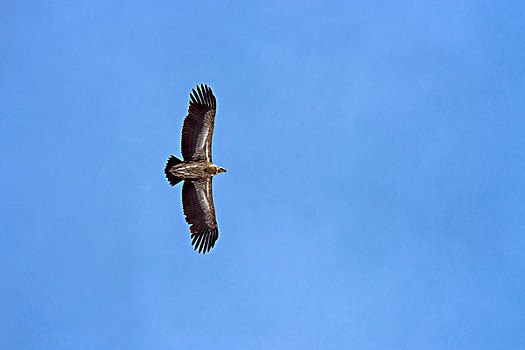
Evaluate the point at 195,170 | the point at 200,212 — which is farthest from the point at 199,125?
the point at 200,212

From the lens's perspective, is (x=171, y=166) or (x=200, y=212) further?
(x=200, y=212)

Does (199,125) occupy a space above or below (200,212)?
above

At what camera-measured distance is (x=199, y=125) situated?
23.5m

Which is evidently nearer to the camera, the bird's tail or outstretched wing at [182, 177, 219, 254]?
the bird's tail

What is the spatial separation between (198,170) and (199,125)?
2.22 meters

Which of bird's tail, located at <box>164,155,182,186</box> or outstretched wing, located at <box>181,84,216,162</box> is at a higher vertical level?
outstretched wing, located at <box>181,84,216,162</box>

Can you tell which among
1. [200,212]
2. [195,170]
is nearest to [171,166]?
[195,170]

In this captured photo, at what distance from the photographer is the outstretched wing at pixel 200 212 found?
24938 millimetres

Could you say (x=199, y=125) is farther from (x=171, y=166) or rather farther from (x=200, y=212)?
(x=200, y=212)

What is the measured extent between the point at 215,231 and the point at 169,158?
4607 millimetres

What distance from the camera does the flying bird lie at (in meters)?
23.3

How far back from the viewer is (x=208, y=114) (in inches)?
922

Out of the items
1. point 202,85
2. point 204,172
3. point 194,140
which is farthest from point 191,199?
point 202,85

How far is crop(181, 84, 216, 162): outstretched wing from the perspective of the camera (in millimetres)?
23234
